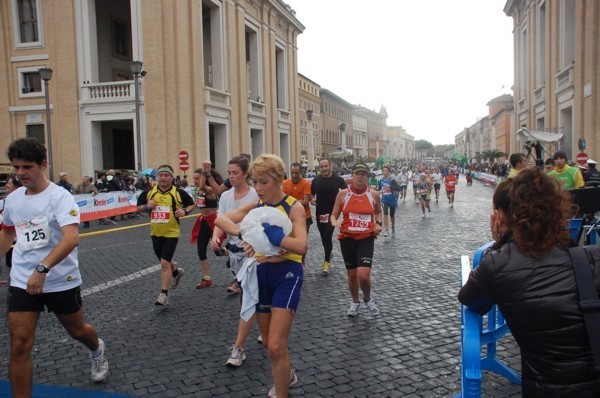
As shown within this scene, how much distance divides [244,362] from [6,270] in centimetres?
705

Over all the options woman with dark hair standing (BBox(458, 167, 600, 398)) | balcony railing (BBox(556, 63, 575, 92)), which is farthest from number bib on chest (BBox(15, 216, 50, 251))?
balcony railing (BBox(556, 63, 575, 92))

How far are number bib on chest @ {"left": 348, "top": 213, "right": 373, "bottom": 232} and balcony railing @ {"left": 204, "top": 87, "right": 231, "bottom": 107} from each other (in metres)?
24.8

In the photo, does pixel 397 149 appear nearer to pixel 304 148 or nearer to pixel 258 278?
pixel 304 148

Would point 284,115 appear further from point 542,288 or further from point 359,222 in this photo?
point 542,288

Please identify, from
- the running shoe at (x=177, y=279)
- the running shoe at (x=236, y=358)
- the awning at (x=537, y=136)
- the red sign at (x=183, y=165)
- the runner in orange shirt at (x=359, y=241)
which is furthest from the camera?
the red sign at (x=183, y=165)

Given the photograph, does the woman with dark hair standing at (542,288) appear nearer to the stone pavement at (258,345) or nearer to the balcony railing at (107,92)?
the stone pavement at (258,345)

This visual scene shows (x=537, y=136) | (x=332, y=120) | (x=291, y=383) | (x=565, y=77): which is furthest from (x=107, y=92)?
(x=332, y=120)

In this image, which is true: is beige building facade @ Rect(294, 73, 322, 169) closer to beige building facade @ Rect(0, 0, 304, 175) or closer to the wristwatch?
beige building facade @ Rect(0, 0, 304, 175)

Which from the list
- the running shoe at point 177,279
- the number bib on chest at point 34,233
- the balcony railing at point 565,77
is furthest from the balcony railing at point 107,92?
the balcony railing at point 565,77

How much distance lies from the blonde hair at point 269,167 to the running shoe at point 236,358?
1.79 m

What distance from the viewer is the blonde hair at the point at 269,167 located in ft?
12.0

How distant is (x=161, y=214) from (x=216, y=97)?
83.1 feet

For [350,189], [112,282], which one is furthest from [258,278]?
[112,282]

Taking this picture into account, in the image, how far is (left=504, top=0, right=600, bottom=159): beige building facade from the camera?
25.9 metres
